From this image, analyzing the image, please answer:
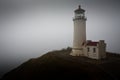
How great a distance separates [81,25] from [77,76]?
11.0 meters

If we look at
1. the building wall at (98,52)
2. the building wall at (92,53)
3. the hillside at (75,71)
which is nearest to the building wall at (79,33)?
the building wall at (92,53)

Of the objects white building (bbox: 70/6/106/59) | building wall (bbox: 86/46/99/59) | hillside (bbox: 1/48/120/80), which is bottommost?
hillside (bbox: 1/48/120/80)

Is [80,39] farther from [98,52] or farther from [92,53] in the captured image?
[98,52]

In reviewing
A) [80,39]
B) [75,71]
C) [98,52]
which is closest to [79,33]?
[80,39]

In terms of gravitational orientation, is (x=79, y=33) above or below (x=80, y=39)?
above

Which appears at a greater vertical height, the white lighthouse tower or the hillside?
the white lighthouse tower

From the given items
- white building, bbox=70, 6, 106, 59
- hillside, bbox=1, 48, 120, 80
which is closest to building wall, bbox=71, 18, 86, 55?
white building, bbox=70, 6, 106, 59

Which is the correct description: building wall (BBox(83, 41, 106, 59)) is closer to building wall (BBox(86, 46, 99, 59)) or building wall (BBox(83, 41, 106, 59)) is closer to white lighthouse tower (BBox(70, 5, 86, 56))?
building wall (BBox(86, 46, 99, 59))

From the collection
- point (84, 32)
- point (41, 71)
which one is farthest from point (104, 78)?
point (84, 32)

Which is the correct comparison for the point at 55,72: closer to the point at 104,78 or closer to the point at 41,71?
the point at 41,71

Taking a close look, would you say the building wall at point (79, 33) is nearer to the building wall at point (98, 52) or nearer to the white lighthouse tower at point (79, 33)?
the white lighthouse tower at point (79, 33)

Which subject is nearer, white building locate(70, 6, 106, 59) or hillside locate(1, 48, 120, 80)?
hillside locate(1, 48, 120, 80)

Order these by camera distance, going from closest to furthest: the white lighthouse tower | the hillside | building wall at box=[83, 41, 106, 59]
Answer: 1. the hillside
2. building wall at box=[83, 41, 106, 59]
3. the white lighthouse tower

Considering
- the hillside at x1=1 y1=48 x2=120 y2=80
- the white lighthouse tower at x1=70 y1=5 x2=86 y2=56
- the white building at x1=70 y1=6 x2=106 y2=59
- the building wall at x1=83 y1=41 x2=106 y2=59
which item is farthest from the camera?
the white lighthouse tower at x1=70 y1=5 x2=86 y2=56
